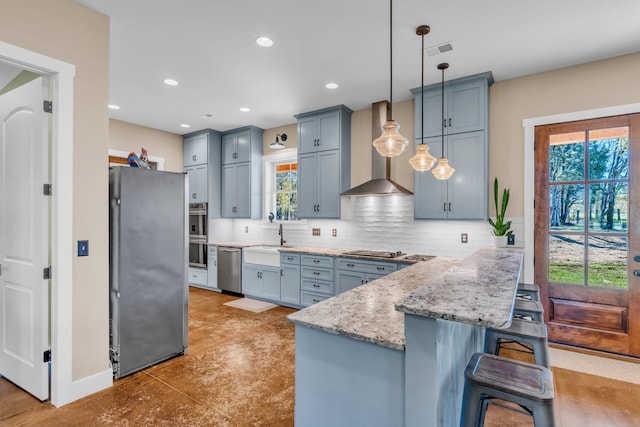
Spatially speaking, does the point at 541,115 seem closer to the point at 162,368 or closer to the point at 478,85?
the point at 478,85

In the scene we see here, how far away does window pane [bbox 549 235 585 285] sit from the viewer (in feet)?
10.9

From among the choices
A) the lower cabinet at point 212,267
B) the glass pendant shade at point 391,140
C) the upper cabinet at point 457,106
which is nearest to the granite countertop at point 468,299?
the glass pendant shade at point 391,140

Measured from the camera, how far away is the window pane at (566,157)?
3.31 meters

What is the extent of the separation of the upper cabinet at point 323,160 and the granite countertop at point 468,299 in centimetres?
313

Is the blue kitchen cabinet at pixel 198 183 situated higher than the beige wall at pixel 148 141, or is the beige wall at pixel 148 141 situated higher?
the beige wall at pixel 148 141

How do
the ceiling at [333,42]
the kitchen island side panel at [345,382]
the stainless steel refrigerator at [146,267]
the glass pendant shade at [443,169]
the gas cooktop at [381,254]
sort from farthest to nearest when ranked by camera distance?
the gas cooktop at [381,254]
the glass pendant shade at [443,169]
the stainless steel refrigerator at [146,267]
the ceiling at [333,42]
the kitchen island side panel at [345,382]

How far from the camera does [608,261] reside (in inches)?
124

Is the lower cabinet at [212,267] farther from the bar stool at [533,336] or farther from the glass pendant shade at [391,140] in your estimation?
the bar stool at [533,336]

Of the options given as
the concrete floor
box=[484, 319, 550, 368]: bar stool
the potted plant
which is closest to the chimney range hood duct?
the potted plant

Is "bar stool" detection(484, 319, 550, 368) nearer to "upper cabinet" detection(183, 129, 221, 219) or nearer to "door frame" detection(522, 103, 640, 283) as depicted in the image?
"door frame" detection(522, 103, 640, 283)

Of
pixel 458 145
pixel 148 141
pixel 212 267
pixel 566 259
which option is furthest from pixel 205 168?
pixel 566 259

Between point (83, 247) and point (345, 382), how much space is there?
2151 millimetres

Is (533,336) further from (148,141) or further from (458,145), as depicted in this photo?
(148,141)

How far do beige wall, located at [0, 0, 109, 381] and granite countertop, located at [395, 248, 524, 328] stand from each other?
2361 millimetres
